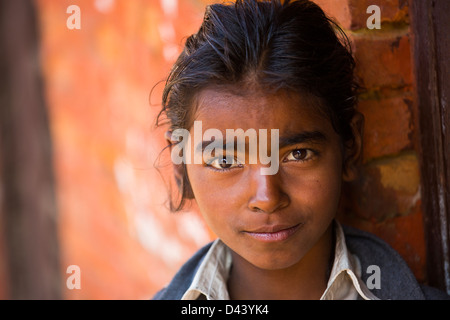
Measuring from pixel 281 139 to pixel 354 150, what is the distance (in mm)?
279

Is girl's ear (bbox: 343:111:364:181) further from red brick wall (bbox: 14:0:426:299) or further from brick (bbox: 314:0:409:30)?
brick (bbox: 314:0:409:30)

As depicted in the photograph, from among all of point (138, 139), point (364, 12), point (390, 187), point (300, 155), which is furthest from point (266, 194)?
point (138, 139)

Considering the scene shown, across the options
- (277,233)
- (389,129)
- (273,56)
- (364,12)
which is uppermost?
(364,12)

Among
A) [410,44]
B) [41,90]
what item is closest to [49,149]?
[41,90]

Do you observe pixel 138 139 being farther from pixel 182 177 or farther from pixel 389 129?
pixel 389 129

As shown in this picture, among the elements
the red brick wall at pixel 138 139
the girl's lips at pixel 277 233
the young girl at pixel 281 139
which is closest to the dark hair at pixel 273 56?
the young girl at pixel 281 139

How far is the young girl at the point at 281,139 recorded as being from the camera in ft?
3.99

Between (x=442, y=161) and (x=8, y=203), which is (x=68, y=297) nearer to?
(x=8, y=203)

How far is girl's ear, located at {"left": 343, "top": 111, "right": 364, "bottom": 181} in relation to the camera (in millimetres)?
1374

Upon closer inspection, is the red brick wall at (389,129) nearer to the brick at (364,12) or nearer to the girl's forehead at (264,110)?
the brick at (364,12)

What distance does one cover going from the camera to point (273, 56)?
1.25 m

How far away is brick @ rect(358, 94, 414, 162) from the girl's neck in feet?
0.83

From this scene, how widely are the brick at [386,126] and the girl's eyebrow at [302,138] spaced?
23cm

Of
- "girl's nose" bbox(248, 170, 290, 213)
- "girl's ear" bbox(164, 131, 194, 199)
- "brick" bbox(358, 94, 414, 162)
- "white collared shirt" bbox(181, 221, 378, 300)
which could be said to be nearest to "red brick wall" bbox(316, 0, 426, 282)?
"brick" bbox(358, 94, 414, 162)
